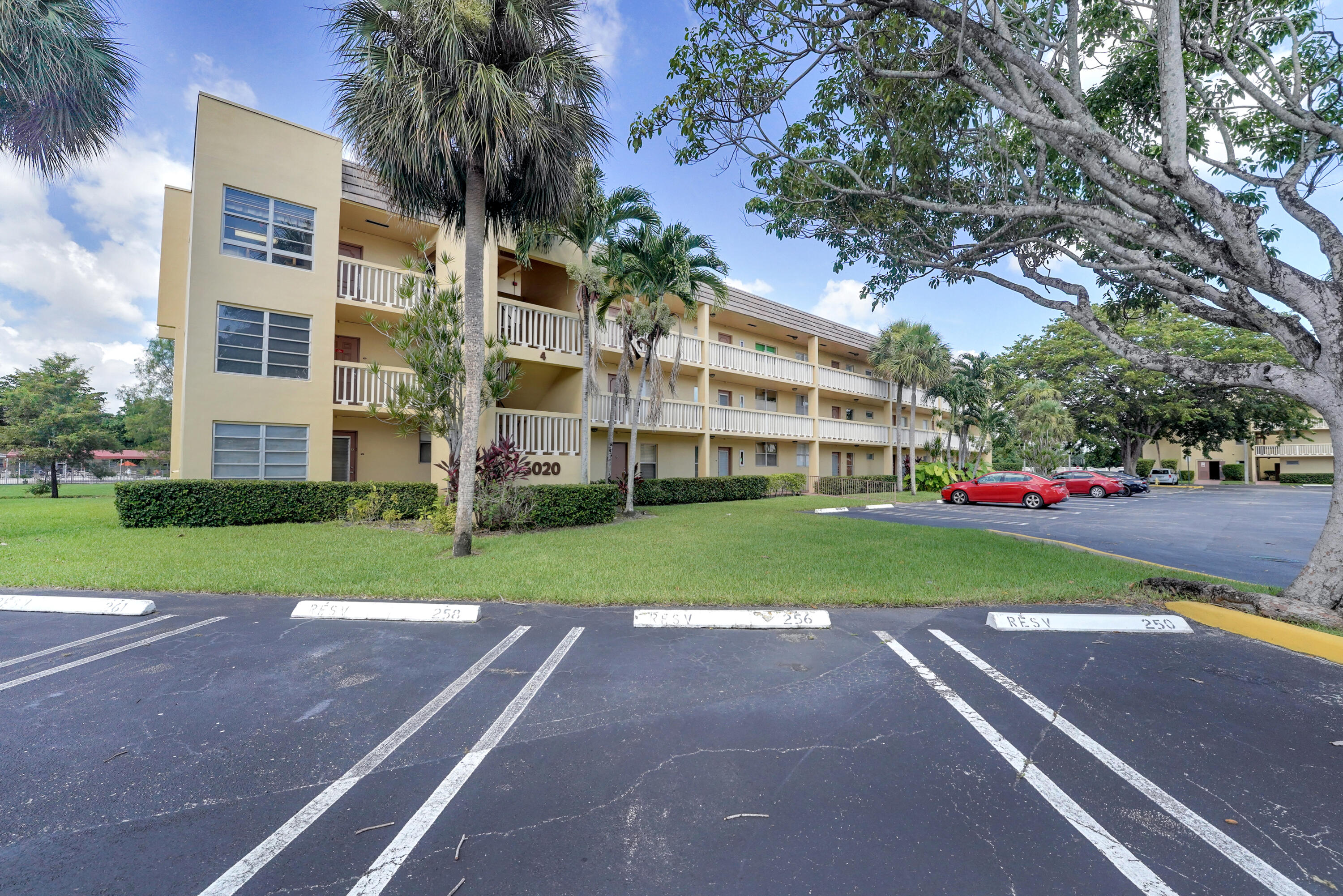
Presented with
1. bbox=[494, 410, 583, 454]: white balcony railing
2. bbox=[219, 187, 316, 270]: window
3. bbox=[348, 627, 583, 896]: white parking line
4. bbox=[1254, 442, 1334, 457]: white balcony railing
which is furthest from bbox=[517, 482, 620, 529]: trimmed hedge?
bbox=[1254, 442, 1334, 457]: white balcony railing

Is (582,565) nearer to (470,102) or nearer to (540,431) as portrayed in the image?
(540,431)

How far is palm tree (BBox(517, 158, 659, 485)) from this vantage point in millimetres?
13375

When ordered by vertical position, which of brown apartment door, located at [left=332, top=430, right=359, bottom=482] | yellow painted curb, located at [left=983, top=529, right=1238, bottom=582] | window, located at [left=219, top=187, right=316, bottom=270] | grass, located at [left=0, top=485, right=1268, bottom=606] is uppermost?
window, located at [left=219, top=187, right=316, bottom=270]

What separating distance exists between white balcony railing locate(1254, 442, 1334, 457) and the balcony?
209ft

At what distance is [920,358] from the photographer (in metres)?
26.2

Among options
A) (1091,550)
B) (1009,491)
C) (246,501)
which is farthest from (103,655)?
(1009,491)

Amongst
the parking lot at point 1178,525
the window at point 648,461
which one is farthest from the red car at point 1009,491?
the window at point 648,461

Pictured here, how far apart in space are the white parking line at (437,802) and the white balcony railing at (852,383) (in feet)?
78.6

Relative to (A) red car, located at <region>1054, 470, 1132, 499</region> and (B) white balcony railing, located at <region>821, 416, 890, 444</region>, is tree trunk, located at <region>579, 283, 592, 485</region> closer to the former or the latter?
(B) white balcony railing, located at <region>821, 416, 890, 444</region>

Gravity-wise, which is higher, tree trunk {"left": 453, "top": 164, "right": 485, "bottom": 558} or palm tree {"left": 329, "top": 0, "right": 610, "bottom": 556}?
palm tree {"left": 329, "top": 0, "right": 610, "bottom": 556}

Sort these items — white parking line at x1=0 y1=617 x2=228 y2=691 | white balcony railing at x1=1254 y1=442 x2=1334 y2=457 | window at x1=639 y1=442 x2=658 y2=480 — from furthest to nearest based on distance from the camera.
A: white balcony railing at x1=1254 y1=442 x2=1334 y2=457 → window at x1=639 y1=442 x2=658 y2=480 → white parking line at x1=0 y1=617 x2=228 y2=691

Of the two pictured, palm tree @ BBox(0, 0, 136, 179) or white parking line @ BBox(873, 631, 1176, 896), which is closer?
white parking line @ BBox(873, 631, 1176, 896)

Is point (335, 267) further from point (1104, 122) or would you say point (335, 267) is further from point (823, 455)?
point (823, 455)

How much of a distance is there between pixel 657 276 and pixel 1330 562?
508 inches
